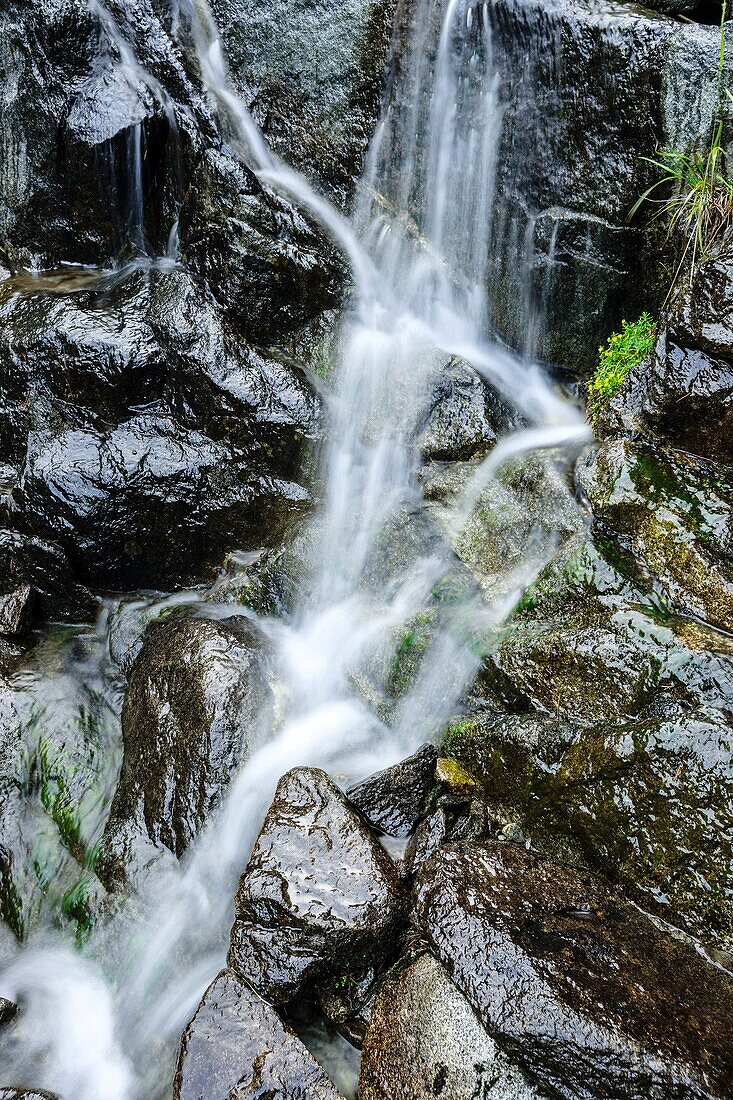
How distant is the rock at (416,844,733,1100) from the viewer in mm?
2930

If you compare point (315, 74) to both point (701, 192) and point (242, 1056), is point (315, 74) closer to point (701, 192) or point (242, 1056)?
point (701, 192)

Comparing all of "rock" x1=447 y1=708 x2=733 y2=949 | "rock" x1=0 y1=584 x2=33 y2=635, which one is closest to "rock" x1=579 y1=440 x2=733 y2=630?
"rock" x1=447 y1=708 x2=733 y2=949

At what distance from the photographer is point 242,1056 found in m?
3.49

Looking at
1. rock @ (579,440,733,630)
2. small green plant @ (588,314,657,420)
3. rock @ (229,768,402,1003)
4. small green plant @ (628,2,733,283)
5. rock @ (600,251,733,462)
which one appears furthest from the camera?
small green plant @ (588,314,657,420)

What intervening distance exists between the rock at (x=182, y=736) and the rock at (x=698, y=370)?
127 inches

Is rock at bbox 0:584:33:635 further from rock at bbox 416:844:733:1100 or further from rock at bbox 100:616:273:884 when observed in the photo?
rock at bbox 416:844:733:1100

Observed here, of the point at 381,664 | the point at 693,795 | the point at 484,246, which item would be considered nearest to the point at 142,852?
the point at 381,664

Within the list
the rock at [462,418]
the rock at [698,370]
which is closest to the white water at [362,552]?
the rock at [462,418]

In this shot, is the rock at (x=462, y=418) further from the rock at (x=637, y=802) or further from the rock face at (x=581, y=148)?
the rock at (x=637, y=802)

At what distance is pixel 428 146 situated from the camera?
685cm

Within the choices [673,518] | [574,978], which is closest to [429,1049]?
[574,978]

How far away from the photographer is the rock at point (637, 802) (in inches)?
143

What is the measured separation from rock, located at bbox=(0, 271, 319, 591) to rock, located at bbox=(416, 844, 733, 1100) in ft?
11.1

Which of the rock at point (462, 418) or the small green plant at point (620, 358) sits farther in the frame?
the rock at point (462, 418)
